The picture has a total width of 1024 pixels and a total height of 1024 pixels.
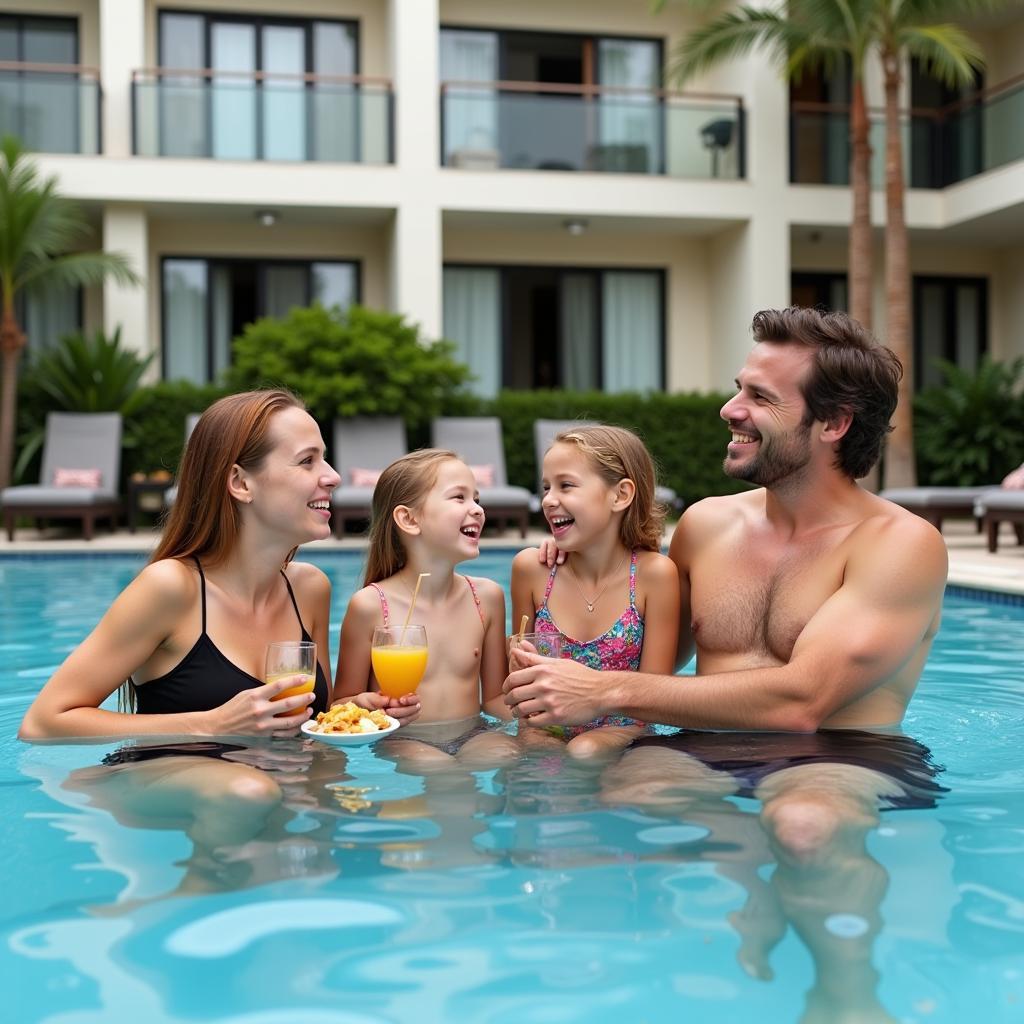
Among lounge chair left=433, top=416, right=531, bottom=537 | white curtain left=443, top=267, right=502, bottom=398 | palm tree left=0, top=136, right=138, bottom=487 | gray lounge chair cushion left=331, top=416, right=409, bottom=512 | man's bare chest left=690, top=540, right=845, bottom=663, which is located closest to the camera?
man's bare chest left=690, top=540, right=845, bottom=663

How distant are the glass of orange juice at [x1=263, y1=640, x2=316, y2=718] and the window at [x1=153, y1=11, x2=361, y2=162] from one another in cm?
1399

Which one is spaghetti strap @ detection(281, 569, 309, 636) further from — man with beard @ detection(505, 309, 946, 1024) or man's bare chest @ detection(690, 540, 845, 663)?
man's bare chest @ detection(690, 540, 845, 663)

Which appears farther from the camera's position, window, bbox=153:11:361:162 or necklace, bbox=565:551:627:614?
window, bbox=153:11:361:162

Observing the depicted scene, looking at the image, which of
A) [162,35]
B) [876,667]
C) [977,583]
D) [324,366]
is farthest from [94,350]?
[876,667]

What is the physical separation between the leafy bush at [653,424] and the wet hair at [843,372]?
12119mm

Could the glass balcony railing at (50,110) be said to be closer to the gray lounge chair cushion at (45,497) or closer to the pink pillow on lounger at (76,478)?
the pink pillow on lounger at (76,478)

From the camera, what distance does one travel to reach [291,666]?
275 cm

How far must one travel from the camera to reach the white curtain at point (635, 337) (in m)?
18.0

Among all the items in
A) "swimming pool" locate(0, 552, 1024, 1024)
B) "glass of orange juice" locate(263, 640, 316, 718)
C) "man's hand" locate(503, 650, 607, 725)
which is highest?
"glass of orange juice" locate(263, 640, 316, 718)

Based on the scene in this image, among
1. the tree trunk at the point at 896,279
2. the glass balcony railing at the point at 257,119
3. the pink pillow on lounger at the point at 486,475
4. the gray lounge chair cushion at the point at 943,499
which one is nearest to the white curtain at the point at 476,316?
the glass balcony railing at the point at 257,119

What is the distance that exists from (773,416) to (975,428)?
1421 cm

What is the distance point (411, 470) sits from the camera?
11.8 ft

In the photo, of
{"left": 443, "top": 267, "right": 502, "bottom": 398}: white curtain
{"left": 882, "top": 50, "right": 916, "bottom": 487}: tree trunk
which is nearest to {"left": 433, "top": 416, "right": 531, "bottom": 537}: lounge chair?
{"left": 443, "top": 267, "right": 502, "bottom": 398}: white curtain

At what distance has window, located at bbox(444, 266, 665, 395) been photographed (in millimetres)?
17516
